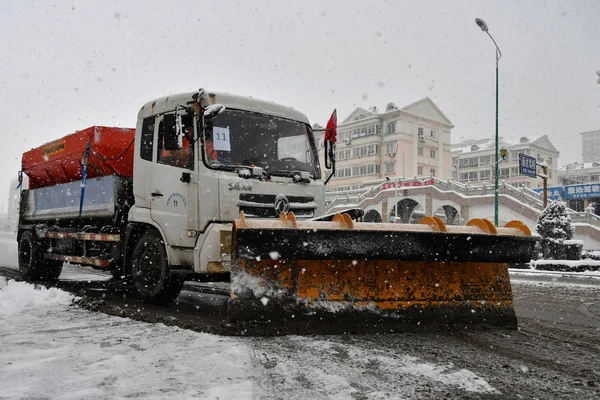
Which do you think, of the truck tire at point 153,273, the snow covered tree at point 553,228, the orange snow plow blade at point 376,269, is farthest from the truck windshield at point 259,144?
the snow covered tree at point 553,228

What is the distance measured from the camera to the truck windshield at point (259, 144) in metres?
6.42

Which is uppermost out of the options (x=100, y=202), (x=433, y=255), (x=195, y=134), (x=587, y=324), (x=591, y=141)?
(x=591, y=141)

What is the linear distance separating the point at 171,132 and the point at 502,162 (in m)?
74.1

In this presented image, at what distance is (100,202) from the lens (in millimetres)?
8273

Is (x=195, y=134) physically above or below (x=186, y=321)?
above

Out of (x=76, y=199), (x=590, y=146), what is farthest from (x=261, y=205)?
(x=590, y=146)

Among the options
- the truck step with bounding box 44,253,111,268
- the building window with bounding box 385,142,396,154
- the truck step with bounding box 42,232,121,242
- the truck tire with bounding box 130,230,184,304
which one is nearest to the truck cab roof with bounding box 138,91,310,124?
the truck tire with bounding box 130,230,184,304

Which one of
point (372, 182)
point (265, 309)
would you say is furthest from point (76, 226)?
point (372, 182)

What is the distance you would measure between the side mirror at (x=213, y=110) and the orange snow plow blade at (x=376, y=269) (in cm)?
193

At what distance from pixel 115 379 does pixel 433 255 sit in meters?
3.14

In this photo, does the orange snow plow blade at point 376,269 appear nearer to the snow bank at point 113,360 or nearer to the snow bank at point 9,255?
the snow bank at point 113,360

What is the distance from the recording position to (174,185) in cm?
668

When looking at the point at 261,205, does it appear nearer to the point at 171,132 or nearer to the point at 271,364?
the point at 171,132

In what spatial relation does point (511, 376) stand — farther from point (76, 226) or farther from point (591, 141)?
point (591, 141)
